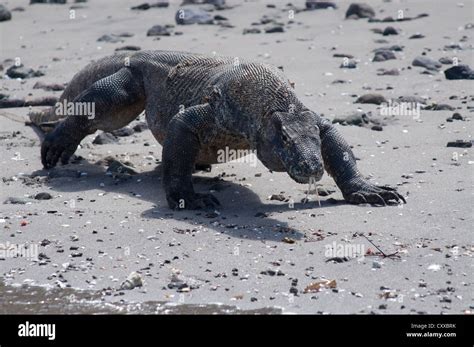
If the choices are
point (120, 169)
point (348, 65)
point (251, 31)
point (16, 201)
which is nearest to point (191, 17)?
point (251, 31)

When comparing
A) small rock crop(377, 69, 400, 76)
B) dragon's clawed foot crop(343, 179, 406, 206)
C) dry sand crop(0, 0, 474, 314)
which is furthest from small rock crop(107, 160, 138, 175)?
small rock crop(377, 69, 400, 76)

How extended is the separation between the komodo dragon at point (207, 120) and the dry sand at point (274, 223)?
0.25 metres

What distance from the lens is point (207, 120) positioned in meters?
8.61

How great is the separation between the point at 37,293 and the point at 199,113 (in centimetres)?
234

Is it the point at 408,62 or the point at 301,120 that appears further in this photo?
the point at 408,62

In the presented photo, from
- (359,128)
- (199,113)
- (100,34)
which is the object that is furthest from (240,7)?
(199,113)

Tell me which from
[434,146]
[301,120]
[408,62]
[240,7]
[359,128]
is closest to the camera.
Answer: [301,120]

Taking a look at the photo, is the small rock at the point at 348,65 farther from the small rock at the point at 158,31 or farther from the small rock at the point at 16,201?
the small rock at the point at 16,201

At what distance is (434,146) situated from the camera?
32.8 ft

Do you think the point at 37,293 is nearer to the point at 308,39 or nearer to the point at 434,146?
the point at 434,146

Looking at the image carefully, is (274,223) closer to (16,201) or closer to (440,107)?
(16,201)

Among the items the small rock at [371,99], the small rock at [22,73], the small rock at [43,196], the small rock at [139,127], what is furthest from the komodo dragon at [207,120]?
the small rock at [22,73]

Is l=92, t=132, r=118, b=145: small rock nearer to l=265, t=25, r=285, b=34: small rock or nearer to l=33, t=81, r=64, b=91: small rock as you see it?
l=33, t=81, r=64, b=91: small rock
